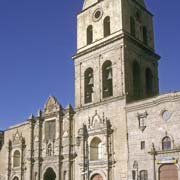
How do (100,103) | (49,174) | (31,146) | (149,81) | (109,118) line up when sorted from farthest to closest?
(31,146), (49,174), (149,81), (100,103), (109,118)

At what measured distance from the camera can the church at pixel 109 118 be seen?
32.5m

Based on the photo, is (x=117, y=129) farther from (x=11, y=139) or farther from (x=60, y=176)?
(x=11, y=139)

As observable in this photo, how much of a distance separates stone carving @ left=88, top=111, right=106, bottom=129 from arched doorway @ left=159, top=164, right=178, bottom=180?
7.20 meters

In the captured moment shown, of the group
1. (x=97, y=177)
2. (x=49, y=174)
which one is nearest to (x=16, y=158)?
(x=49, y=174)

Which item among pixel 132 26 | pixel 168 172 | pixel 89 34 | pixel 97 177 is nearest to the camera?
pixel 168 172

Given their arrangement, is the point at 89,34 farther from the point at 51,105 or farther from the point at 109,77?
the point at 51,105

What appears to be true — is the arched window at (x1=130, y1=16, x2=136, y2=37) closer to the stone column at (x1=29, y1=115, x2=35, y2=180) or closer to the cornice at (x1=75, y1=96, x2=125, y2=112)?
the cornice at (x1=75, y1=96, x2=125, y2=112)

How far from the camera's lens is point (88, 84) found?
4025 cm

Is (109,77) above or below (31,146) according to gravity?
above

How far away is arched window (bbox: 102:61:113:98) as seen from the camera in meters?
38.3

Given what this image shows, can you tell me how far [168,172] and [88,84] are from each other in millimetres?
12969

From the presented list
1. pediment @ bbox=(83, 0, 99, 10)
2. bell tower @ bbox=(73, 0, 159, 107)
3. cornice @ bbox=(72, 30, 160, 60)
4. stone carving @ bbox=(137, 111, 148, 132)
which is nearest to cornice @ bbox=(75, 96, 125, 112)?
bell tower @ bbox=(73, 0, 159, 107)

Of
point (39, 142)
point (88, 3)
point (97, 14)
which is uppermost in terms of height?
point (88, 3)

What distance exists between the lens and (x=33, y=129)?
145 feet
